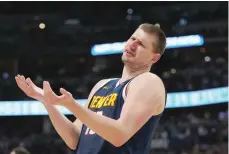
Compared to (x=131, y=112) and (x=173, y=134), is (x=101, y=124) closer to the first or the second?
(x=131, y=112)

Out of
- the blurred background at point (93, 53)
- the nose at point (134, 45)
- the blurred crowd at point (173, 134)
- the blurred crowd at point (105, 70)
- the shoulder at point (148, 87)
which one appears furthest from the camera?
the blurred crowd at point (105, 70)

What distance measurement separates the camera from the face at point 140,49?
169cm

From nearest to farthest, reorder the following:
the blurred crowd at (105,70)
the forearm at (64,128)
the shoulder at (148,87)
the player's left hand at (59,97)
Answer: the player's left hand at (59,97)
the shoulder at (148,87)
the forearm at (64,128)
the blurred crowd at (105,70)

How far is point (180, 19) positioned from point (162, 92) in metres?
11.3

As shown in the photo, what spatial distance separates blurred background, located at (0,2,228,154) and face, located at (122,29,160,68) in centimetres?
989

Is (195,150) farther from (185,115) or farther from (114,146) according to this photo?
(114,146)

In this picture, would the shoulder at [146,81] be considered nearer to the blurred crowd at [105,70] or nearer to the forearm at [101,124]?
the forearm at [101,124]

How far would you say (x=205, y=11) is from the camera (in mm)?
12727

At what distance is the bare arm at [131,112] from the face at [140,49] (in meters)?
0.08

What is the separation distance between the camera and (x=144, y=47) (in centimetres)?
169

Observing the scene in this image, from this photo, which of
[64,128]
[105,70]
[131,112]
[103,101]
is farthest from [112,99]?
[105,70]

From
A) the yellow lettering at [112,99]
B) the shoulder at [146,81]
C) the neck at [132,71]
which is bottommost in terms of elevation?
the yellow lettering at [112,99]

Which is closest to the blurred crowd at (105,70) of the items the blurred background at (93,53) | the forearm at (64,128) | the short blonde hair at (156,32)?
the blurred background at (93,53)

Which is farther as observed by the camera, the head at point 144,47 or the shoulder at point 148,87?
the head at point 144,47
